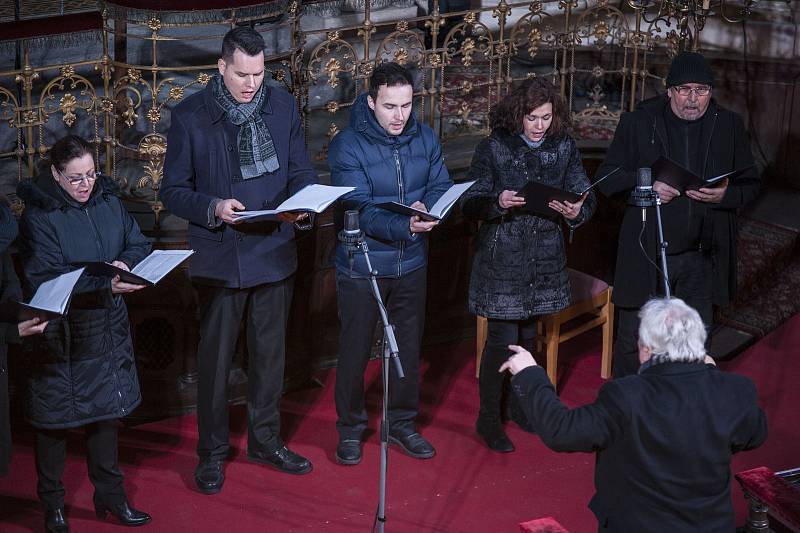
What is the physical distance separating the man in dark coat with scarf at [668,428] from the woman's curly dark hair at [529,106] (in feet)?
6.16

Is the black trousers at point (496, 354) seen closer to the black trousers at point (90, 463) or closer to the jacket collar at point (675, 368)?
the black trousers at point (90, 463)

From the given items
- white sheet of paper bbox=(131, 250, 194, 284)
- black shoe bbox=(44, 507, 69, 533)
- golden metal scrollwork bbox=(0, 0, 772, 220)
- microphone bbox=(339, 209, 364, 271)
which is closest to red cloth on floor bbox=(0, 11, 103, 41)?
golden metal scrollwork bbox=(0, 0, 772, 220)

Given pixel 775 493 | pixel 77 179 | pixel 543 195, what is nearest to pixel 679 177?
pixel 543 195

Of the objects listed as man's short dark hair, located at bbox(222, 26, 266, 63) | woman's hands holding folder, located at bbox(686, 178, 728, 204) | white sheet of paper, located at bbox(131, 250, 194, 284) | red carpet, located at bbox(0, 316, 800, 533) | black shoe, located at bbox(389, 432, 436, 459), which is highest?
man's short dark hair, located at bbox(222, 26, 266, 63)

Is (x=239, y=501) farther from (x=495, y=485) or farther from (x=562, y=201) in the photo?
(x=562, y=201)

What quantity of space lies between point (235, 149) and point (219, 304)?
657 mm

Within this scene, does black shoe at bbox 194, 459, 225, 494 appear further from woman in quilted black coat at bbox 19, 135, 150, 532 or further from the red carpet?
woman in quilted black coat at bbox 19, 135, 150, 532

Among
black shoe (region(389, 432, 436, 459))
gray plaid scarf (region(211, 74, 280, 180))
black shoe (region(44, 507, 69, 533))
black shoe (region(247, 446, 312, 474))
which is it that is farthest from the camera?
black shoe (region(389, 432, 436, 459))

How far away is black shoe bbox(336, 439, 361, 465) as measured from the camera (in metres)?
5.67

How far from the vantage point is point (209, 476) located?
541 centimetres

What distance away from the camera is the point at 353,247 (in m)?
4.46

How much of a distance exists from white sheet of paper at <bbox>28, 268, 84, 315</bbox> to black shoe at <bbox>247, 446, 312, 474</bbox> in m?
1.46

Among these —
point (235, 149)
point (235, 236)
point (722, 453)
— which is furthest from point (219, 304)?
point (722, 453)

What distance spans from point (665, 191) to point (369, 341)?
145 cm
